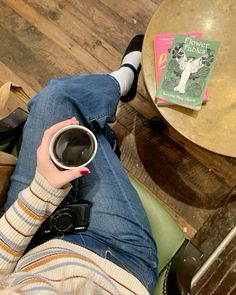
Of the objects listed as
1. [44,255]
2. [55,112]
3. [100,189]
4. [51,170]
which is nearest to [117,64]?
[55,112]

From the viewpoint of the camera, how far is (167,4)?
1.22m

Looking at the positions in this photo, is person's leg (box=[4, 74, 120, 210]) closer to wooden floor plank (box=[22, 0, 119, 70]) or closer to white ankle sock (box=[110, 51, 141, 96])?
white ankle sock (box=[110, 51, 141, 96])

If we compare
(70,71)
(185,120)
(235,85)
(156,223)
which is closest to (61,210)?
(156,223)

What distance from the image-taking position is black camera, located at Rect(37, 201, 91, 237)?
100 cm

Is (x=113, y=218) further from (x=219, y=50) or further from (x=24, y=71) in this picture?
(x=24, y=71)

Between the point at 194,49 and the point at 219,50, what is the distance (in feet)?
0.24

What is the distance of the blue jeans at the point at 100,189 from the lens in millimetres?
1003

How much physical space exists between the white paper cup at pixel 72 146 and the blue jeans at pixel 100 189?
0.18 m

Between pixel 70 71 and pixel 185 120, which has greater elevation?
pixel 185 120

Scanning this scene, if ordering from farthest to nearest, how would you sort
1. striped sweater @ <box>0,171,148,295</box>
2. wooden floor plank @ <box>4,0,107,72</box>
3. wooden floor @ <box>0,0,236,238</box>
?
wooden floor plank @ <box>4,0,107,72</box> → wooden floor @ <box>0,0,236,238</box> → striped sweater @ <box>0,171,148,295</box>

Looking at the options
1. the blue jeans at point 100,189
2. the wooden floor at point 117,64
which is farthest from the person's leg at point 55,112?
the wooden floor at point 117,64

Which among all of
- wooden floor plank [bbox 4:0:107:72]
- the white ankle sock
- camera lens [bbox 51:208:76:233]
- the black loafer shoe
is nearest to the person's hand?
camera lens [bbox 51:208:76:233]

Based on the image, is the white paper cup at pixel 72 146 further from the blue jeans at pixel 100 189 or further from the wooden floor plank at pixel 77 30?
the wooden floor plank at pixel 77 30

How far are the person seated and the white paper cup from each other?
0.02 metres
